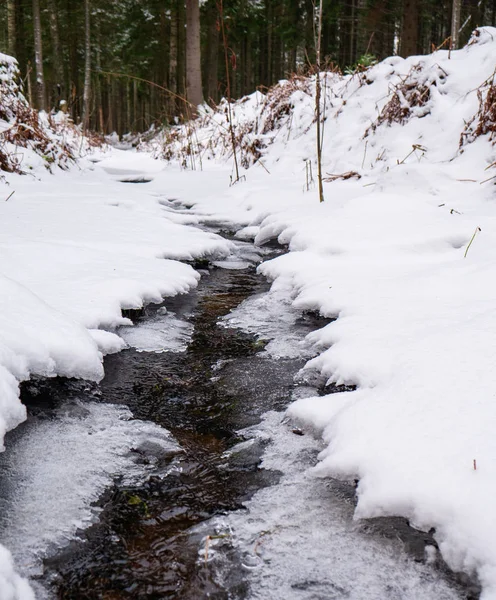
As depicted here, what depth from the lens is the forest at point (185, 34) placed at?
12.4 m

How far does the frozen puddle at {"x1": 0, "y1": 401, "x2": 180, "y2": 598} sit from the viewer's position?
1069 mm

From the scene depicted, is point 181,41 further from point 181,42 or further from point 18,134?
point 18,134

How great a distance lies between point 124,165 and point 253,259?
7607 millimetres

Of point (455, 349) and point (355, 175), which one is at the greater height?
point (355, 175)

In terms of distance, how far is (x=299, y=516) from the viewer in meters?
1.15

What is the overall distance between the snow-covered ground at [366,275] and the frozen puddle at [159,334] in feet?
0.37

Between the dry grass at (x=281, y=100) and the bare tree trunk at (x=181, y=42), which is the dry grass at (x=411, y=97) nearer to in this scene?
the dry grass at (x=281, y=100)

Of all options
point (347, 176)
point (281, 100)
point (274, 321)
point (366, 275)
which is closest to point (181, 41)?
point (281, 100)

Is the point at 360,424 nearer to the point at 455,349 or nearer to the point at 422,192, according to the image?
the point at 455,349

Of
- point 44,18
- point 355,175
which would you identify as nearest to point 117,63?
point 44,18

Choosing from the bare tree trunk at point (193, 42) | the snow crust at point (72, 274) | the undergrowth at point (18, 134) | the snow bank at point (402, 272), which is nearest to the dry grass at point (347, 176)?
the snow bank at point (402, 272)

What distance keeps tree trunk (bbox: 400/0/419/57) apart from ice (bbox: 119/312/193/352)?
10.5 metres

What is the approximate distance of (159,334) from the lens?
2.27 metres

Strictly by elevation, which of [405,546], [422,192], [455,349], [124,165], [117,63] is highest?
[117,63]
